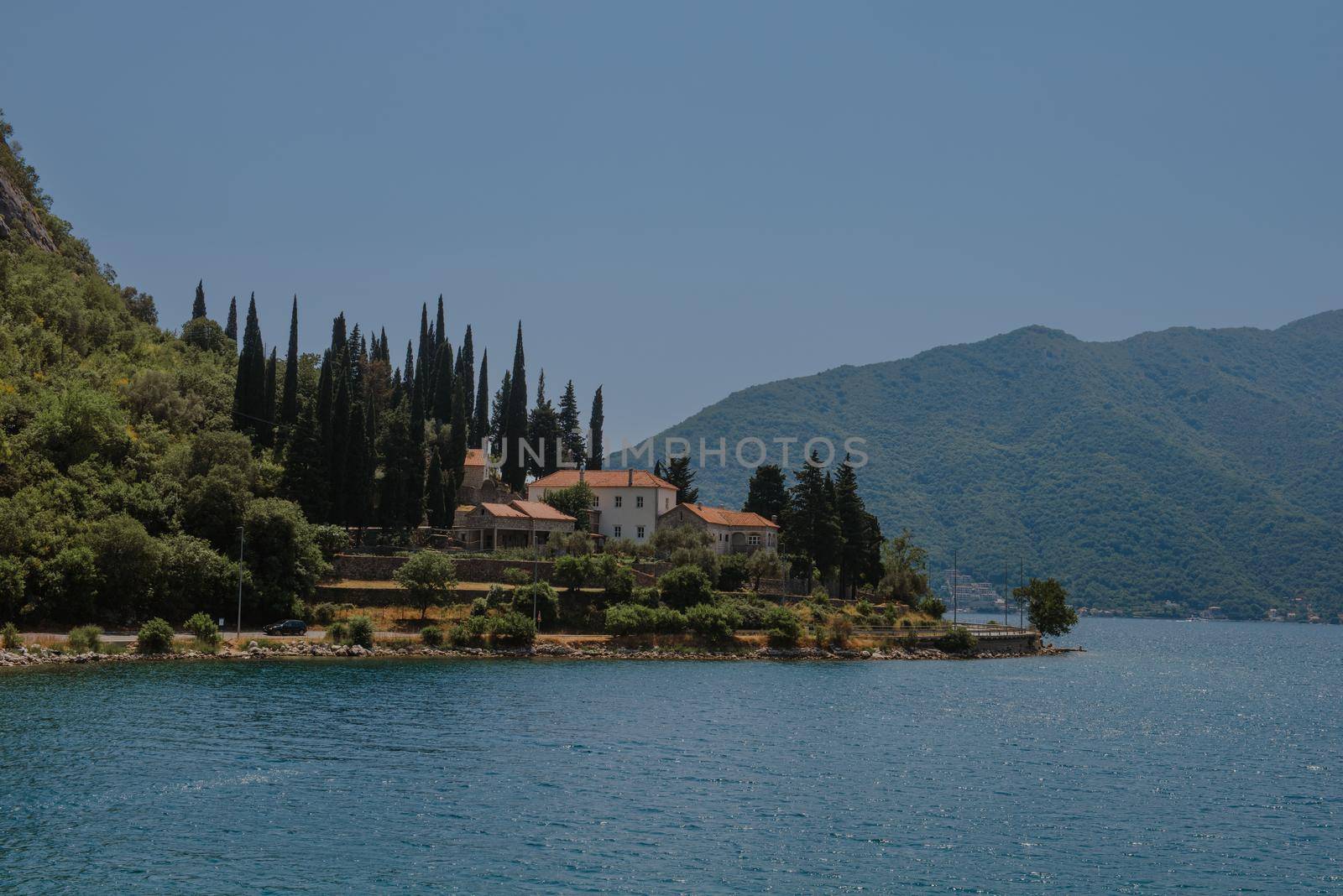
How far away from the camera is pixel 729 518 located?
94688mm

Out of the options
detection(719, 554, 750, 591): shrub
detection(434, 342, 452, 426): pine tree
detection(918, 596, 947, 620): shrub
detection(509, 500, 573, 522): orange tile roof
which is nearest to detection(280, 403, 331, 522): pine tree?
detection(509, 500, 573, 522): orange tile roof

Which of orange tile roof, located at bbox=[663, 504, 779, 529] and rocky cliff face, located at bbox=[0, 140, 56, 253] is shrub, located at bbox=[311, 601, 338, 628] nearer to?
orange tile roof, located at bbox=[663, 504, 779, 529]

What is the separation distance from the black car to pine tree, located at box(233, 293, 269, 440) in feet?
63.9

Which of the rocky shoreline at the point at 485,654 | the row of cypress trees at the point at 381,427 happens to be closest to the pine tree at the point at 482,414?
the row of cypress trees at the point at 381,427

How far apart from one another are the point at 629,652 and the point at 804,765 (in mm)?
32566

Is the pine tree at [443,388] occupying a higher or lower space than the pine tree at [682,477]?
higher

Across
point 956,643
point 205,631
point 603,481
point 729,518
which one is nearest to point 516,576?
point 205,631

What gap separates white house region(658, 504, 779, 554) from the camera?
9094 centimetres

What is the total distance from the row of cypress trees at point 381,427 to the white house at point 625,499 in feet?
15.2

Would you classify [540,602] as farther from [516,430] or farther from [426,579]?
[516,430]

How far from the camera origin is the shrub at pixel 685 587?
73875 millimetres

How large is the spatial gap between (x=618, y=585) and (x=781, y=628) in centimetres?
1108

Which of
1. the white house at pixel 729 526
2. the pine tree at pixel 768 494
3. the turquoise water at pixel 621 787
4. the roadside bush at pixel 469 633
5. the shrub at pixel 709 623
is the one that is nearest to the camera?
the turquoise water at pixel 621 787

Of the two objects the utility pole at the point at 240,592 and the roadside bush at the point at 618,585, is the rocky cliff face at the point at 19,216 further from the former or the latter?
the roadside bush at the point at 618,585
